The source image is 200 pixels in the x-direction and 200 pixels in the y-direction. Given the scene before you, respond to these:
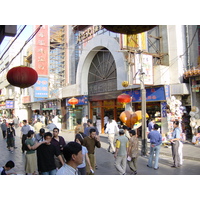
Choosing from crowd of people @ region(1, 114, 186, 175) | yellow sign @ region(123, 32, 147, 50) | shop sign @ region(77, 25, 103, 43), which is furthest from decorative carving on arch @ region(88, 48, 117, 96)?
crowd of people @ region(1, 114, 186, 175)

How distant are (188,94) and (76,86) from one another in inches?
398

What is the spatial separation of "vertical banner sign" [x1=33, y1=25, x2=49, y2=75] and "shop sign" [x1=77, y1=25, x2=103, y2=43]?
12.1ft

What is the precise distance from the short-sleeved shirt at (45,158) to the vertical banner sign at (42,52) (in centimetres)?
1493

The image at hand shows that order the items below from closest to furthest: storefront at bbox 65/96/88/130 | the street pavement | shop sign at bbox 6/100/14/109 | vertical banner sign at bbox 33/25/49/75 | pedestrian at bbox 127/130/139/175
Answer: pedestrian at bbox 127/130/139/175, the street pavement, vertical banner sign at bbox 33/25/49/75, storefront at bbox 65/96/88/130, shop sign at bbox 6/100/14/109

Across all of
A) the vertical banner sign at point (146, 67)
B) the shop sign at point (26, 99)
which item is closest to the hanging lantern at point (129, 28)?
the vertical banner sign at point (146, 67)

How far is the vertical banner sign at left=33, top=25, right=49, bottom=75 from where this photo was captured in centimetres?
1773

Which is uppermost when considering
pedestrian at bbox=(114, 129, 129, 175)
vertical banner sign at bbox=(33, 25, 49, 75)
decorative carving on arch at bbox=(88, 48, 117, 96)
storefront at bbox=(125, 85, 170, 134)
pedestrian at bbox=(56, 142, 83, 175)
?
vertical banner sign at bbox=(33, 25, 49, 75)

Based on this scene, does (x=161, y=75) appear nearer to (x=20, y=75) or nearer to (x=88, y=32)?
(x=20, y=75)

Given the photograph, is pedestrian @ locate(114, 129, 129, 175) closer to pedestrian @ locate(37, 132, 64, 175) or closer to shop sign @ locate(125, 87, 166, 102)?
pedestrian @ locate(37, 132, 64, 175)

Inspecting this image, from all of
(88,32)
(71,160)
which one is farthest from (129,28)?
(88,32)

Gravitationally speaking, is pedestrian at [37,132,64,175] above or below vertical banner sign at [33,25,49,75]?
below

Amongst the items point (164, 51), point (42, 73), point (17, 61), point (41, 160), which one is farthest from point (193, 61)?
point (17, 61)

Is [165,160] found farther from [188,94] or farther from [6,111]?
[6,111]

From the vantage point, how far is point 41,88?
19391 mm
